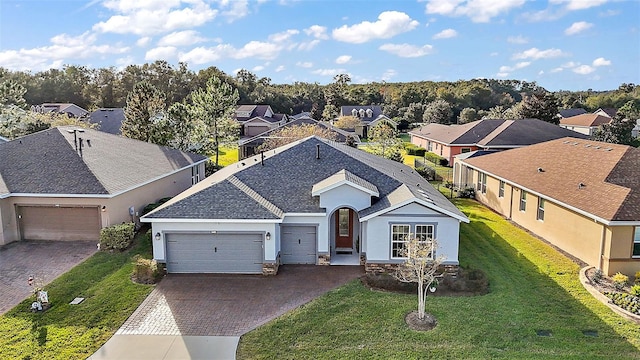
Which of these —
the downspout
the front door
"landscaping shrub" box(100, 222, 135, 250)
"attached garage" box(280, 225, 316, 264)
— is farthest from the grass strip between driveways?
the downspout

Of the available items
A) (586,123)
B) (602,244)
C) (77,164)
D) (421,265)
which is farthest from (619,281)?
(586,123)

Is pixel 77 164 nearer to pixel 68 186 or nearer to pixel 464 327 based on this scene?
pixel 68 186

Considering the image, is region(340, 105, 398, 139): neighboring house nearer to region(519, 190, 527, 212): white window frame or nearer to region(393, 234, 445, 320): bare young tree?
→ region(519, 190, 527, 212): white window frame

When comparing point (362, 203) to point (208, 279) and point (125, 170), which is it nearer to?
point (208, 279)

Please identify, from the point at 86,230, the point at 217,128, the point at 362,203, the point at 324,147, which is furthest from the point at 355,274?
the point at 217,128

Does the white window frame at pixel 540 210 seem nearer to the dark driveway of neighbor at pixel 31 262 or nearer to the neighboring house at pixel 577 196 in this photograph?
the neighboring house at pixel 577 196
